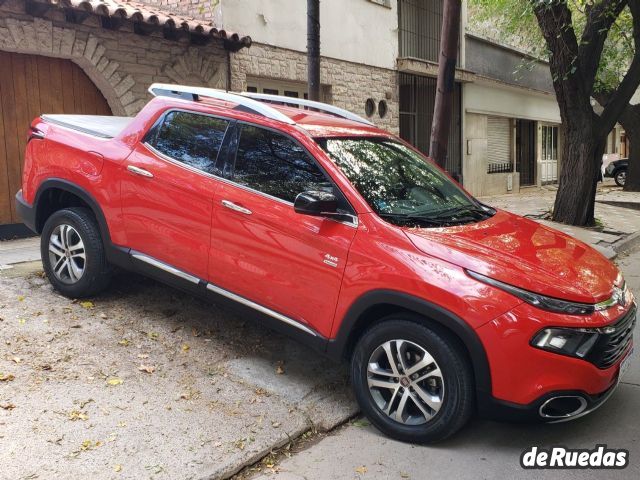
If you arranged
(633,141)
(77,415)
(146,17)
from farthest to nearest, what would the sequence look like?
(633,141) → (146,17) → (77,415)

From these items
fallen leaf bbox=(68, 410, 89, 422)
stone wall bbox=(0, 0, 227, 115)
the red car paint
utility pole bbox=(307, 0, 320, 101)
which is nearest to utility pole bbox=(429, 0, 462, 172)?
utility pole bbox=(307, 0, 320, 101)

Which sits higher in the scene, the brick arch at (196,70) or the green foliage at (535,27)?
the green foliage at (535,27)

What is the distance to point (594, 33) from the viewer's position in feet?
34.5

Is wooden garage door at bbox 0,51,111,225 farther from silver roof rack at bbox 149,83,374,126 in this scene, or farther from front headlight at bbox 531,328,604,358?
front headlight at bbox 531,328,604,358

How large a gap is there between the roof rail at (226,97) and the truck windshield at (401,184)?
396 mm

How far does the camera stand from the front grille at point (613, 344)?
10.7 ft

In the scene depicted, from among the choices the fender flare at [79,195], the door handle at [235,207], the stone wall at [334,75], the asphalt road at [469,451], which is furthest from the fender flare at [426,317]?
the stone wall at [334,75]

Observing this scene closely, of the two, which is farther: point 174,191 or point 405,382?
point 174,191

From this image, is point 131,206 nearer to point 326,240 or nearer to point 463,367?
point 326,240

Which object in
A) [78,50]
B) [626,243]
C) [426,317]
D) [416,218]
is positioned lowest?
[626,243]

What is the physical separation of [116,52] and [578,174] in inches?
323

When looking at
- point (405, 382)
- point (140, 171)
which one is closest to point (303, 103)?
point (140, 171)

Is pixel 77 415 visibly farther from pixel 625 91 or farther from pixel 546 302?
pixel 625 91

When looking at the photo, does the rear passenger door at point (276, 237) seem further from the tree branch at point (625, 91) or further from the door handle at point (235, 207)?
the tree branch at point (625, 91)
